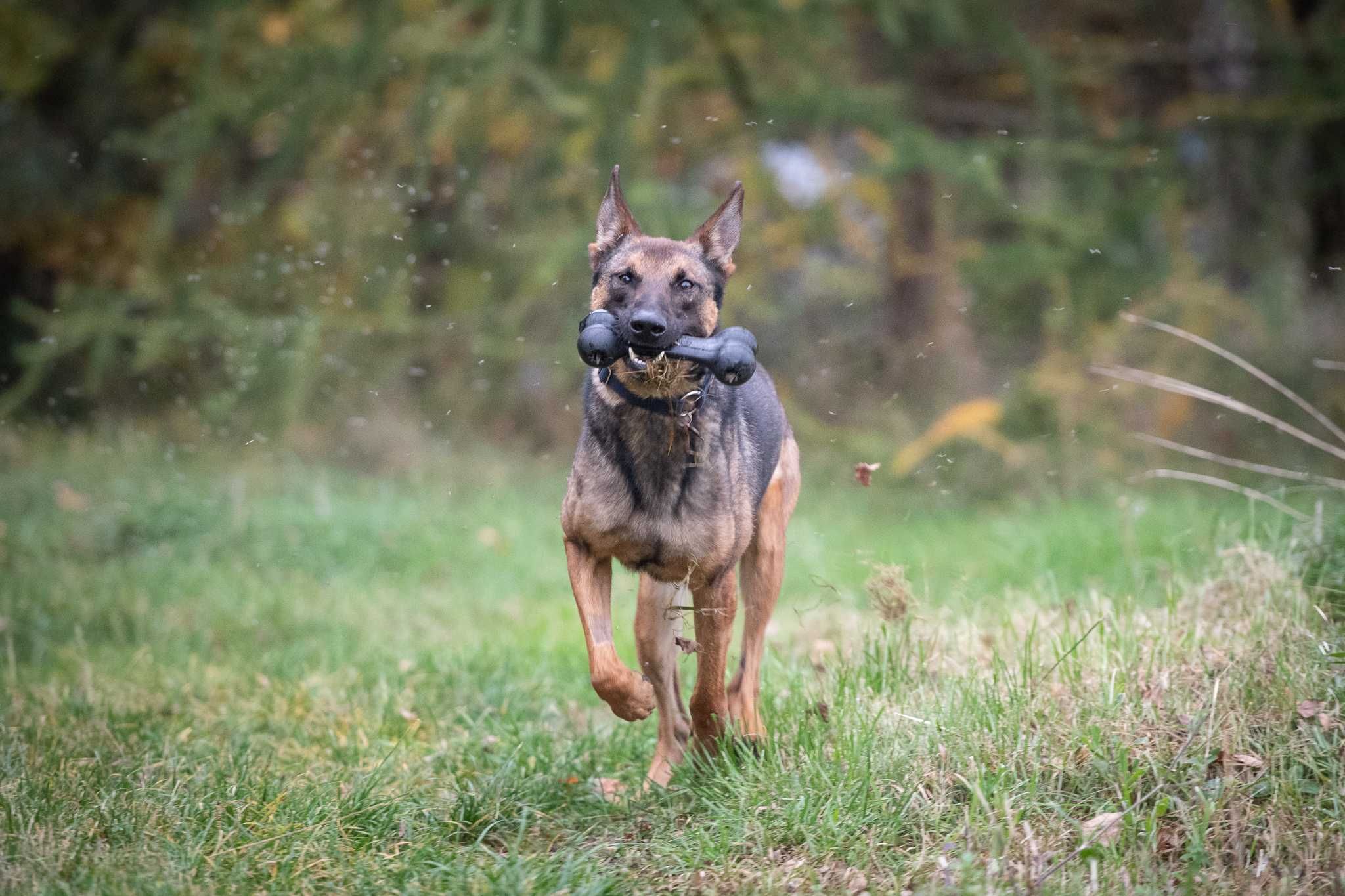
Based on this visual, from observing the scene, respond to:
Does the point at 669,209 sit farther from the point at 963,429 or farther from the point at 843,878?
the point at 843,878

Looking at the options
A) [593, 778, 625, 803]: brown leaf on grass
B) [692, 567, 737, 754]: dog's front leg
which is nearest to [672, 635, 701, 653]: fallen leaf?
[692, 567, 737, 754]: dog's front leg

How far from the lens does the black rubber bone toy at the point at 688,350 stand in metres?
3.69

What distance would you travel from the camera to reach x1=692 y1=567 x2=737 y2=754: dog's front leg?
4.00 metres

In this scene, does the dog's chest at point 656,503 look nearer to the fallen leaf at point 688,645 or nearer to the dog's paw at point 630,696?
the fallen leaf at point 688,645

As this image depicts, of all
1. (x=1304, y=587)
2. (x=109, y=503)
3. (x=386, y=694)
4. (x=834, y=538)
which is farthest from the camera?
(x=109, y=503)

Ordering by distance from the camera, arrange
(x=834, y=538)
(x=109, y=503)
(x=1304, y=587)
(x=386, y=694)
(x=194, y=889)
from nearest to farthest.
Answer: (x=194, y=889)
(x=1304, y=587)
(x=386, y=694)
(x=834, y=538)
(x=109, y=503)

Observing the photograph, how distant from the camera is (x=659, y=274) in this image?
404 centimetres

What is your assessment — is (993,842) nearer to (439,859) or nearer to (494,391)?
(439,859)

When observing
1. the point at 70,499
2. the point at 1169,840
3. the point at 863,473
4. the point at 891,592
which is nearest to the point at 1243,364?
the point at 863,473

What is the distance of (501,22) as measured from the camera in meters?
9.06

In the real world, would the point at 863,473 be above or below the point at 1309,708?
above

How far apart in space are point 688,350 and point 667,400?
21 cm

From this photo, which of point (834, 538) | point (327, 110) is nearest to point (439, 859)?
point (834, 538)

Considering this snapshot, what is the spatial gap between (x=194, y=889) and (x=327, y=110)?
7990 millimetres
